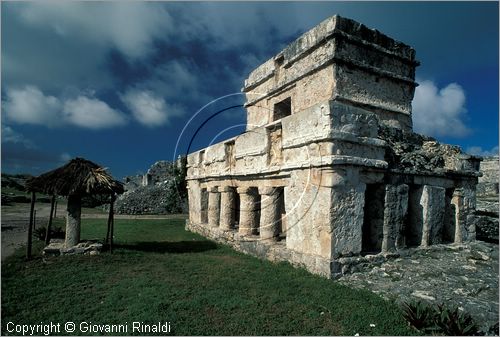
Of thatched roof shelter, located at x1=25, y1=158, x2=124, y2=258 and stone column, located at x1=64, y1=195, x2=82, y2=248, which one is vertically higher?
thatched roof shelter, located at x1=25, y1=158, x2=124, y2=258

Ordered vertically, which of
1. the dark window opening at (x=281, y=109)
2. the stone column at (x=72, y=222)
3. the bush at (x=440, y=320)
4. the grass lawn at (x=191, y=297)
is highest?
the dark window opening at (x=281, y=109)

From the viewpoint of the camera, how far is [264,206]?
8.63 metres

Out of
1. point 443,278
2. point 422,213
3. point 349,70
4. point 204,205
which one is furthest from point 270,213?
point 349,70

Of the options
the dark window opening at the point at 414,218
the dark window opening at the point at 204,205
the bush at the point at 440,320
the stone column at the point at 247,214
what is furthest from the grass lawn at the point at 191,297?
the dark window opening at the point at 204,205

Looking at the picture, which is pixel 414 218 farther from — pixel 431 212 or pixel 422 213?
pixel 431 212

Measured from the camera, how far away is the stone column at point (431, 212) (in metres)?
7.81

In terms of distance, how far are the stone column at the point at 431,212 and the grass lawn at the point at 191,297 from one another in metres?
3.26

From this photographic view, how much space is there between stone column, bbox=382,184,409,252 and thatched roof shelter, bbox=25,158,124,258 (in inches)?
256

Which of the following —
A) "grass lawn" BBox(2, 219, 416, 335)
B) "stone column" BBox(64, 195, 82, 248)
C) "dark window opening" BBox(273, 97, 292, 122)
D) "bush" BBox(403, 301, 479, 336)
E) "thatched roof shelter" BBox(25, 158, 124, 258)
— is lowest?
"grass lawn" BBox(2, 219, 416, 335)

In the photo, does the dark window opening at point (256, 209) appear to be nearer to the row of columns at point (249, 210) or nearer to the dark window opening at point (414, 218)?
the row of columns at point (249, 210)

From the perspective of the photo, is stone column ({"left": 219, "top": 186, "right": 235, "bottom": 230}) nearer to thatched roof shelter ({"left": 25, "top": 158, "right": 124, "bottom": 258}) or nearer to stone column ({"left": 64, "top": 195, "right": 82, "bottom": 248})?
thatched roof shelter ({"left": 25, "top": 158, "right": 124, "bottom": 258})

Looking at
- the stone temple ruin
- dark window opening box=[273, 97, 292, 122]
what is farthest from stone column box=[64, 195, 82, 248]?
dark window opening box=[273, 97, 292, 122]

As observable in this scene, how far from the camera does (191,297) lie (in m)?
5.46

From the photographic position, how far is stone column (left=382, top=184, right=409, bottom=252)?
7117mm
